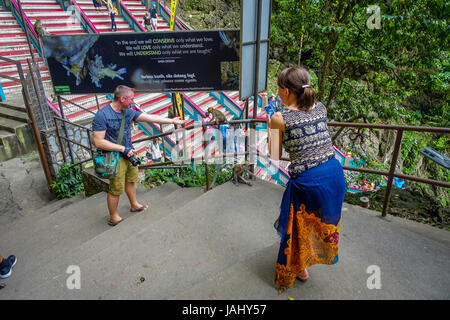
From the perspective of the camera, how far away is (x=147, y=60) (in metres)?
4.44

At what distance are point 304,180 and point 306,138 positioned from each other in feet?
0.97

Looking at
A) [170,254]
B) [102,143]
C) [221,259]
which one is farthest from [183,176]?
[221,259]

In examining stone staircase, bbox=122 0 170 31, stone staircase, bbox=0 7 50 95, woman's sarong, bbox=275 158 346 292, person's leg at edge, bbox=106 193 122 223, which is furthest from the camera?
stone staircase, bbox=122 0 170 31

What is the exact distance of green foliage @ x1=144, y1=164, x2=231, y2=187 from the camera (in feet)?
16.3

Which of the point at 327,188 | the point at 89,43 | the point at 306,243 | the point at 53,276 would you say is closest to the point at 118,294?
the point at 53,276

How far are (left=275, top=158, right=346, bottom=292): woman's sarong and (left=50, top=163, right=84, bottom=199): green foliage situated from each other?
4965 mm

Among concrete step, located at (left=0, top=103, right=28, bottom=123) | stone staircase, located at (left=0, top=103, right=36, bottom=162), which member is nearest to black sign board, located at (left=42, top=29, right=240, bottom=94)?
stone staircase, located at (left=0, top=103, right=36, bottom=162)

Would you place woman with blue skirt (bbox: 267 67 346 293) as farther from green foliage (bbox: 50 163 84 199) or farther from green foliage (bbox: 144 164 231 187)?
green foliage (bbox: 50 163 84 199)

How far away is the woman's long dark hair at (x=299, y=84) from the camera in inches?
74.3

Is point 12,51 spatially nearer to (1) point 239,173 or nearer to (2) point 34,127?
(2) point 34,127

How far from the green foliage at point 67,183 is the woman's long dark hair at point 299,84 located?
518 centimetres

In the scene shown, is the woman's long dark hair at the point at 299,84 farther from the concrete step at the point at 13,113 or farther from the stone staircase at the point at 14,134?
the concrete step at the point at 13,113

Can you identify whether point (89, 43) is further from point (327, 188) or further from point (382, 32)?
point (382, 32)
